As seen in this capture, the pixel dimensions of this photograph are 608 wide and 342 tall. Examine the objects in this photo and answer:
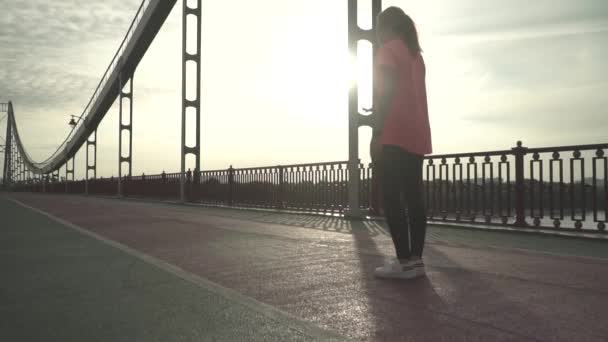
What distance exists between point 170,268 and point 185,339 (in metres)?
1.98

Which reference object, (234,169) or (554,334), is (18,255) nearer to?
(554,334)

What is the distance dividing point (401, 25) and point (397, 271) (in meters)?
1.71

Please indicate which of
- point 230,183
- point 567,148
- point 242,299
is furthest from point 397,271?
point 230,183

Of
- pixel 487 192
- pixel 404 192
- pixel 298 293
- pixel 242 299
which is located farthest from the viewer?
pixel 487 192

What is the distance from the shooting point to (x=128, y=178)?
30891mm

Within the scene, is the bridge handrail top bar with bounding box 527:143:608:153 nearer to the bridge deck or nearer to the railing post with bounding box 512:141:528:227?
the railing post with bounding box 512:141:528:227

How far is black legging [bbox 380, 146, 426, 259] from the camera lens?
3.61 metres

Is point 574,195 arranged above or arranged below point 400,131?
below

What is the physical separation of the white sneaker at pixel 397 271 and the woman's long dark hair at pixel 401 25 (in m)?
1.50

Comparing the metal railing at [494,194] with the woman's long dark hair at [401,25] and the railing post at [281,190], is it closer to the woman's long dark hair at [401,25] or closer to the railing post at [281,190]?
the railing post at [281,190]

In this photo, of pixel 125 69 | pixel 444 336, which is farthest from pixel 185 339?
pixel 125 69

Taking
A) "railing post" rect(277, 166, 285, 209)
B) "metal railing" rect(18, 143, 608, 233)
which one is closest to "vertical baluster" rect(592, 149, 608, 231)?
"metal railing" rect(18, 143, 608, 233)

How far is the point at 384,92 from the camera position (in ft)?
11.6

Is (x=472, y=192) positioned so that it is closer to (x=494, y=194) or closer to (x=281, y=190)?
(x=494, y=194)
